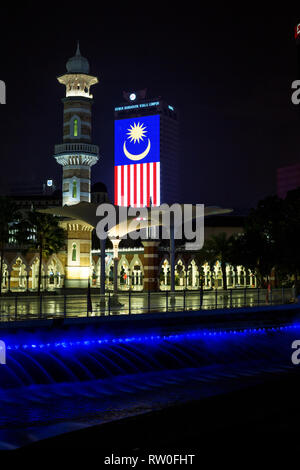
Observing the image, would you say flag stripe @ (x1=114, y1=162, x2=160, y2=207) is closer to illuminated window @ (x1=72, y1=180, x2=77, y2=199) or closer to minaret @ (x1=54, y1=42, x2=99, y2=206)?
minaret @ (x1=54, y1=42, x2=99, y2=206)

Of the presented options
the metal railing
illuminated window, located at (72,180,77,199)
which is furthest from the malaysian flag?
the metal railing

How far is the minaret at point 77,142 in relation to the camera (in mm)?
56531

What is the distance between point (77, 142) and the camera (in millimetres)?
56688

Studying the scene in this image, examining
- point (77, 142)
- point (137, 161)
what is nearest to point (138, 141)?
point (137, 161)

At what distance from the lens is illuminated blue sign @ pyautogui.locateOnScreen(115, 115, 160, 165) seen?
10688 cm

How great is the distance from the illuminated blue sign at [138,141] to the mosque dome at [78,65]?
4702cm

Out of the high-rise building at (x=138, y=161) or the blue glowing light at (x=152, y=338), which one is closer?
the blue glowing light at (x=152, y=338)

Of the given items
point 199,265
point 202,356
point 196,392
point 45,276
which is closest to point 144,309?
point 202,356

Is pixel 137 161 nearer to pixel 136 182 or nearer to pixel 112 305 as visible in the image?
pixel 136 182

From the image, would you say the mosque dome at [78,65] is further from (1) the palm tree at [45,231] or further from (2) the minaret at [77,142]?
(1) the palm tree at [45,231]

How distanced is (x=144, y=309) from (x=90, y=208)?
7.26m

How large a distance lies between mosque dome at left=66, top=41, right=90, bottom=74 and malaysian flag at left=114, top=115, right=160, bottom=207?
45.1m

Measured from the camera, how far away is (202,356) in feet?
77.6

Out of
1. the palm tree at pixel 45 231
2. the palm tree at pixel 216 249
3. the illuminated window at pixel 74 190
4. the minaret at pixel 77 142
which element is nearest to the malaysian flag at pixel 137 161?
the palm tree at pixel 216 249
